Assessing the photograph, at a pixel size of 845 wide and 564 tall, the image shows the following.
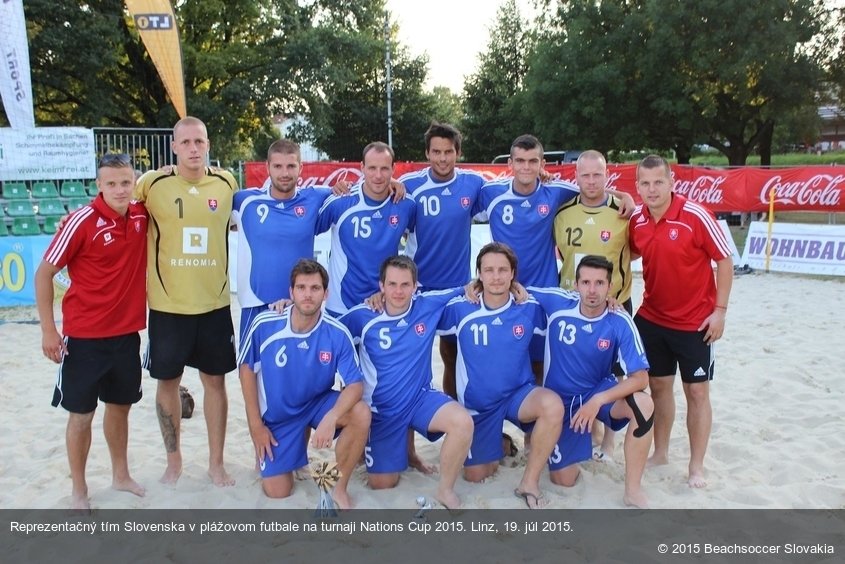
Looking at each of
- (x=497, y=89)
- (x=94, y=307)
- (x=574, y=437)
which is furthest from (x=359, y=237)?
(x=497, y=89)

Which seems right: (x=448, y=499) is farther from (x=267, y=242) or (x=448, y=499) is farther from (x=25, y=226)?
(x=25, y=226)

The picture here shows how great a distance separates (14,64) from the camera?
11.9m

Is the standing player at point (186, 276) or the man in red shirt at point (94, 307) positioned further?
the standing player at point (186, 276)

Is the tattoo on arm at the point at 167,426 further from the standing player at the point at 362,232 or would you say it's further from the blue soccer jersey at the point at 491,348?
the blue soccer jersey at the point at 491,348

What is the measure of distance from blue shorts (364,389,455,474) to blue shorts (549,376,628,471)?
26.7 inches

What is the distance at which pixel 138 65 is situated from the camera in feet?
81.7

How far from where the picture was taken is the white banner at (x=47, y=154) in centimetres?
1238

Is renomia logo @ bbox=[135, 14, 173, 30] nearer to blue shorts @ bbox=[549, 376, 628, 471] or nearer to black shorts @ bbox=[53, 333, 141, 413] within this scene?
black shorts @ bbox=[53, 333, 141, 413]

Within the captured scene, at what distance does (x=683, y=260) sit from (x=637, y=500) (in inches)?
54.2

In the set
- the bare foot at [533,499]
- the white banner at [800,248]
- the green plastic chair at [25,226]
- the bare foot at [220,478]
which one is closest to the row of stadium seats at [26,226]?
the green plastic chair at [25,226]

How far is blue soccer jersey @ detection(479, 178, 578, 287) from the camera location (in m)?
4.44

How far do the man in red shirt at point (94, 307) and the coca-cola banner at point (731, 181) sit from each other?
28.5ft

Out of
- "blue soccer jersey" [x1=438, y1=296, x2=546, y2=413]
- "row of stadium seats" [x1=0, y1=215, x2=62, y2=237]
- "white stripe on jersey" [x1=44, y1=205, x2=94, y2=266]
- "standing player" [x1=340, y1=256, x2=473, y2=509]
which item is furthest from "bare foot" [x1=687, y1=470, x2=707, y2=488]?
"row of stadium seats" [x1=0, y1=215, x2=62, y2=237]
